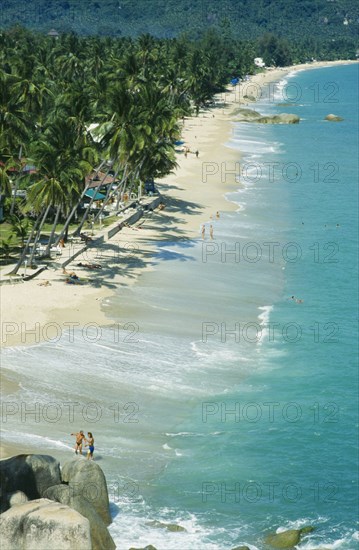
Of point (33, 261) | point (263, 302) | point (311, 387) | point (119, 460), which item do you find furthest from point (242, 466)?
point (33, 261)

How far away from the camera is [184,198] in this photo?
288ft

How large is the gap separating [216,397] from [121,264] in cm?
2162

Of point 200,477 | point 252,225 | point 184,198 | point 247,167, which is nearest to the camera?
point 200,477

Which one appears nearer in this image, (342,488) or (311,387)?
(342,488)

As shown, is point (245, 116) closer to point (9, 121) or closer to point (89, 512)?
point (9, 121)

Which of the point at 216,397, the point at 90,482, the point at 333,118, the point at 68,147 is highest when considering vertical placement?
the point at 333,118

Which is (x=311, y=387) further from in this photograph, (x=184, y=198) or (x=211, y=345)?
(x=184, y=198)

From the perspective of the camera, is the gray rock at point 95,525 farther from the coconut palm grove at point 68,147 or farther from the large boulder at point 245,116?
the large boulder at point 245,116

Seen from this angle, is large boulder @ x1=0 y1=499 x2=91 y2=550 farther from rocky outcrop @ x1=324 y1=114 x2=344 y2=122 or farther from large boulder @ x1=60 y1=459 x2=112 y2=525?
rocky outcrop @ x1=324 y1=114 x2=344 y2=122

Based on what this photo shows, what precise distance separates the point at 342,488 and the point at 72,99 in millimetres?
35536

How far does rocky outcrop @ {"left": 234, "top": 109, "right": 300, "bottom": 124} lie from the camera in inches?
6075

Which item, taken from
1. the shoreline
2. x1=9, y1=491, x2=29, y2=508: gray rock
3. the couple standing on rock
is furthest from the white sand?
x1=9, y1=491, x2=29, y2=508: gray rock

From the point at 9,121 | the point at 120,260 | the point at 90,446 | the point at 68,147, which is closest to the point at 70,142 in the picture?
the point at 68,147

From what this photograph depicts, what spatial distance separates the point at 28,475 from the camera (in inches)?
1240
